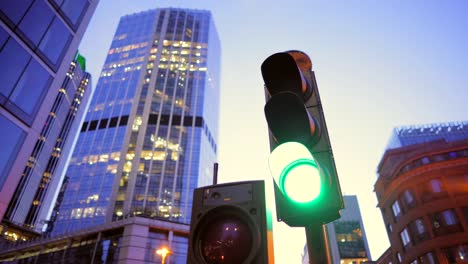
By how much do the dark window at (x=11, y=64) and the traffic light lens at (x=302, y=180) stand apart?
12.4 m

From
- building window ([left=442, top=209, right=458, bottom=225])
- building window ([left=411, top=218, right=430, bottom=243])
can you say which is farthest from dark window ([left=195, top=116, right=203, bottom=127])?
building window ([left=442, top=209, right=458, bottom=225])

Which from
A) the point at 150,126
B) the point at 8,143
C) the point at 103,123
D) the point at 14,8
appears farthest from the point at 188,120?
the point at 8,143

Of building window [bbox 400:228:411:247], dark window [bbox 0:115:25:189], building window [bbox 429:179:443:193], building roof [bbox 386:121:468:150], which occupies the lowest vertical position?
dark window [bbox 0:115:25:189]

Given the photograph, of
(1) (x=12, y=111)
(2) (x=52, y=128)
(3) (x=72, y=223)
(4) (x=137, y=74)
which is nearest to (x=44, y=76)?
(1) (x=12, y=111)

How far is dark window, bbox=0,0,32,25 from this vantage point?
34.0 feet

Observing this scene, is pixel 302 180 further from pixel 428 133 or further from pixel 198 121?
pixel 428 133

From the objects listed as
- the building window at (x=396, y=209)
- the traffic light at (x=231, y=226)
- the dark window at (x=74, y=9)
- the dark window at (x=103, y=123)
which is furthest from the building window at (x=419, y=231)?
the dark window at (x=103, y=123)

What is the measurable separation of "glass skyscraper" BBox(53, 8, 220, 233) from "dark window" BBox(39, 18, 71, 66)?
1916 inches

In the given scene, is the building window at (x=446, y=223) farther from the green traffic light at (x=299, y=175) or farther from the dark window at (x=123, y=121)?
the dark window at (x=123, y=121)

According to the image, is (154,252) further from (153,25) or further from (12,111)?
(153,25)

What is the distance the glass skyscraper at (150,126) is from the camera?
Answer: 6719 centimetres

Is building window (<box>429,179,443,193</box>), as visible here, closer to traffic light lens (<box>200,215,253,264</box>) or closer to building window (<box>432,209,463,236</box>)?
building window (<box>432,209,463,236</box>)

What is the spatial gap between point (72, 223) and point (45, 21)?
66.8m

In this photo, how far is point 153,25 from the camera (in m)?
105
